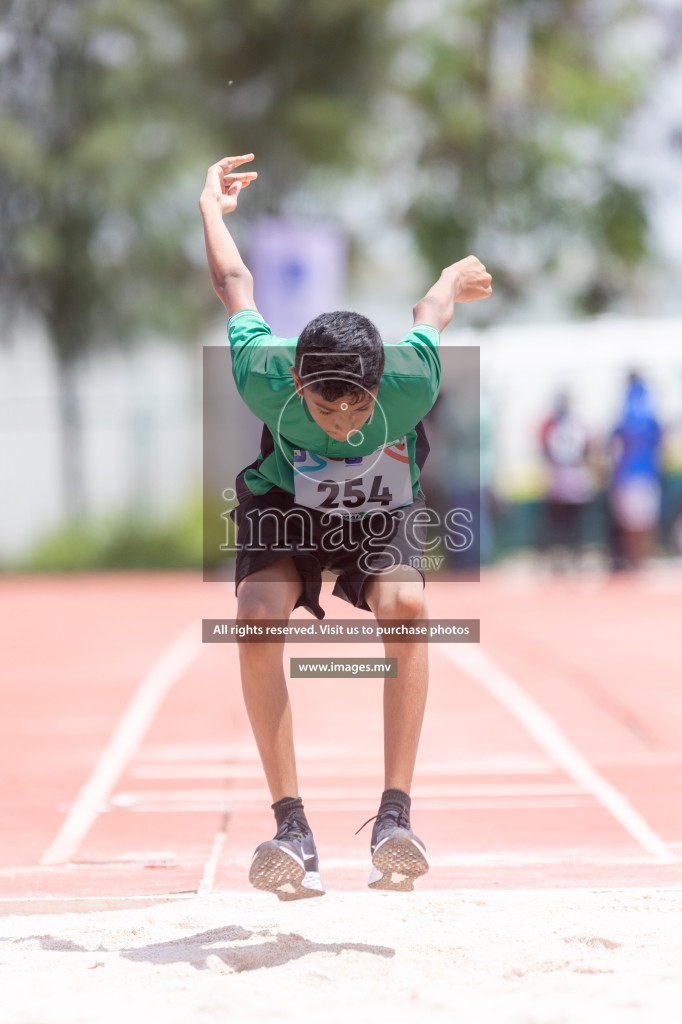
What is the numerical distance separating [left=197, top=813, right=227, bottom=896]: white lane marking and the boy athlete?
0.83 m

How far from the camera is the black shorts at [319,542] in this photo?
161 inches

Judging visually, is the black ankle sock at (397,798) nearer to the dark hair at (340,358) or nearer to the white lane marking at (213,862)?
the white lane marking at (213,862)

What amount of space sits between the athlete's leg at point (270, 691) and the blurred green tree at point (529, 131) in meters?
19.2

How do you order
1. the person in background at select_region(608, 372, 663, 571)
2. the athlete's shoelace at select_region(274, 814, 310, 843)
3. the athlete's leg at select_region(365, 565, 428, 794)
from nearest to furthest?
the athlete's shoelace at select_region(274, 814, 310, 843) < the athlete's leg at select_region(365, 565, 428, 794) < the person in background at select_region(608, 372, 663, 571)

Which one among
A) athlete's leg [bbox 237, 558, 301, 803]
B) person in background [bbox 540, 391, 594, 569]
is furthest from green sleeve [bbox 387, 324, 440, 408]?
person in background [bbox 540, 391, 594, 569]

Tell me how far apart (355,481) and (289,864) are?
116 centimetres

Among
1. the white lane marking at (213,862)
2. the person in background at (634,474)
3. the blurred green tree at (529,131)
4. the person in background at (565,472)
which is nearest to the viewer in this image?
the white lane marking at (213,862)

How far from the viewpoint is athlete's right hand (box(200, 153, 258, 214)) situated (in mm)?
4418

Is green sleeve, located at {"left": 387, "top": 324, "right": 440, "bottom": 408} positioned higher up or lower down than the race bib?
higher up

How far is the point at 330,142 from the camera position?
2180 centimetres

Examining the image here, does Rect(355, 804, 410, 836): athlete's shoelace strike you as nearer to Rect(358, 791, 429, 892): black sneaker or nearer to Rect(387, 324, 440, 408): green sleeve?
Rect(358, 791, 429, 892): black sneaker

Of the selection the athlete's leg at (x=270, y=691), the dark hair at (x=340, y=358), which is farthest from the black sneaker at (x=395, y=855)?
the dark hair at (x=340, y=358)

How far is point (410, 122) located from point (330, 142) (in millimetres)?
2387

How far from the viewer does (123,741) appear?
25.3 ft
